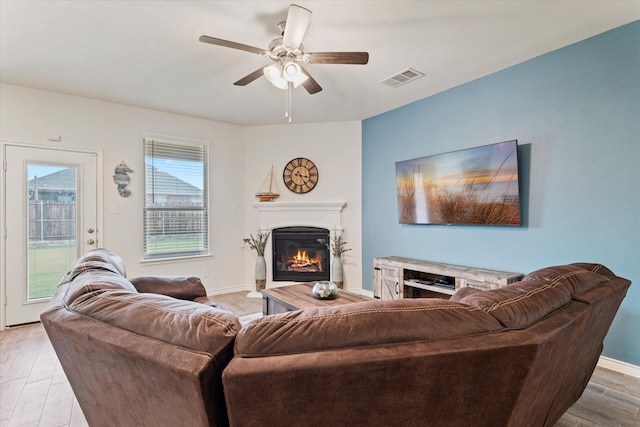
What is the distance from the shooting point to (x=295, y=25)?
2006 mm

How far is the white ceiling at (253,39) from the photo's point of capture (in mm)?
2111

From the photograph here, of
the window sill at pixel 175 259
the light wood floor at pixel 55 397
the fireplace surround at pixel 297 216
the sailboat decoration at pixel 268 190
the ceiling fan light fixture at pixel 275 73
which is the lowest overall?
the light wood floor at pixel 55 397

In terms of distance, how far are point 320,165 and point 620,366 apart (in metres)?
3.88

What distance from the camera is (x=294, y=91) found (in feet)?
11.6

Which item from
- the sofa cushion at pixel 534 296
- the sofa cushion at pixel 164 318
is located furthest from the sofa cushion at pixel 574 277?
the sofa cushion at pixel 164 318

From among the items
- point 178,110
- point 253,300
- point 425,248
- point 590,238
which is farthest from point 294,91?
point 590,238

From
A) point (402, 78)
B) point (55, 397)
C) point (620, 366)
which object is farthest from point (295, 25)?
point (620, 366)

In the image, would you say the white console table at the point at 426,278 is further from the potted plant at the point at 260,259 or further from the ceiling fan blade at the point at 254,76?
the ceiling fan blade at the point at 254,76

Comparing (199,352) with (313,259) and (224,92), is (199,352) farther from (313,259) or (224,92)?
(313,259)

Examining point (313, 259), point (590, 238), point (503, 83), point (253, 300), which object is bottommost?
point (253, 300)

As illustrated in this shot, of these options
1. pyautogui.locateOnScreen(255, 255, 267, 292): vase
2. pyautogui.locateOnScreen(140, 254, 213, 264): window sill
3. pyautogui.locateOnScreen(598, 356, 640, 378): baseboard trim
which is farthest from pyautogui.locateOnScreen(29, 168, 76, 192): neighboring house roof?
pyautogui.locateOnScreen(598, 356, 640, 378): baseboard trim

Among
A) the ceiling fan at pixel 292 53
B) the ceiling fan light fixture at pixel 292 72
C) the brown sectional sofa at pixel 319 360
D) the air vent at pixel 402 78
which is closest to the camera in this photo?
the brown sectional sofa at pixel 319 360

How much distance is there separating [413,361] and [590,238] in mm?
2560

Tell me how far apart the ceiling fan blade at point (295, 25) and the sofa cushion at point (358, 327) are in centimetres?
183
